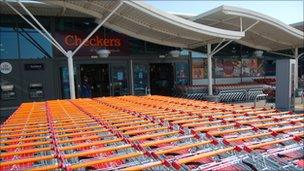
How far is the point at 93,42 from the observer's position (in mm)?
16484

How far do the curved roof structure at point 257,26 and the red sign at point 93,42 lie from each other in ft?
14.4

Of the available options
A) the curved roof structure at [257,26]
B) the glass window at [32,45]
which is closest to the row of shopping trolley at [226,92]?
the curved roof structure at [257,26]

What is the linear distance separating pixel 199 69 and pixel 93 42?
7097mm

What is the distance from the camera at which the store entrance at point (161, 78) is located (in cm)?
1852

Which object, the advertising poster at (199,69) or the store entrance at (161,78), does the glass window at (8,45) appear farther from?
the advertising poster at (199,69)

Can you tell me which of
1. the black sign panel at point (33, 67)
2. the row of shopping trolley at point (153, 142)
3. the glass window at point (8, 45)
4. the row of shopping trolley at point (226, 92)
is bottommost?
the row of shopping trolley at point (226, 92)

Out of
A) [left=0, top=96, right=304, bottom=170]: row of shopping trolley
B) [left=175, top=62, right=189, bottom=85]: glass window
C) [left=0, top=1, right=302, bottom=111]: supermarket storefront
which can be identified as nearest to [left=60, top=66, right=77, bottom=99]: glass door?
[left=0, top=1, right=302, bottom=111]: supermarket storefront

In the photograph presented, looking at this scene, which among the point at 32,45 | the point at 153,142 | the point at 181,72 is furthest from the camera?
the point at 181,72

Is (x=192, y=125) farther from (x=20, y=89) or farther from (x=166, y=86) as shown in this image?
(x=166, y=86)

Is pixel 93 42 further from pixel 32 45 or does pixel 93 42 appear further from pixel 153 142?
pixel 153 142

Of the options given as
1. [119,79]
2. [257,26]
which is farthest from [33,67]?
[257,26]

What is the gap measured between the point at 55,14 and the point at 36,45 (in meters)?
1.85

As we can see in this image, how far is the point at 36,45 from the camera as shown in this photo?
50.1ft

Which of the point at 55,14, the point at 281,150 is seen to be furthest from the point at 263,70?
the point at 281,150
